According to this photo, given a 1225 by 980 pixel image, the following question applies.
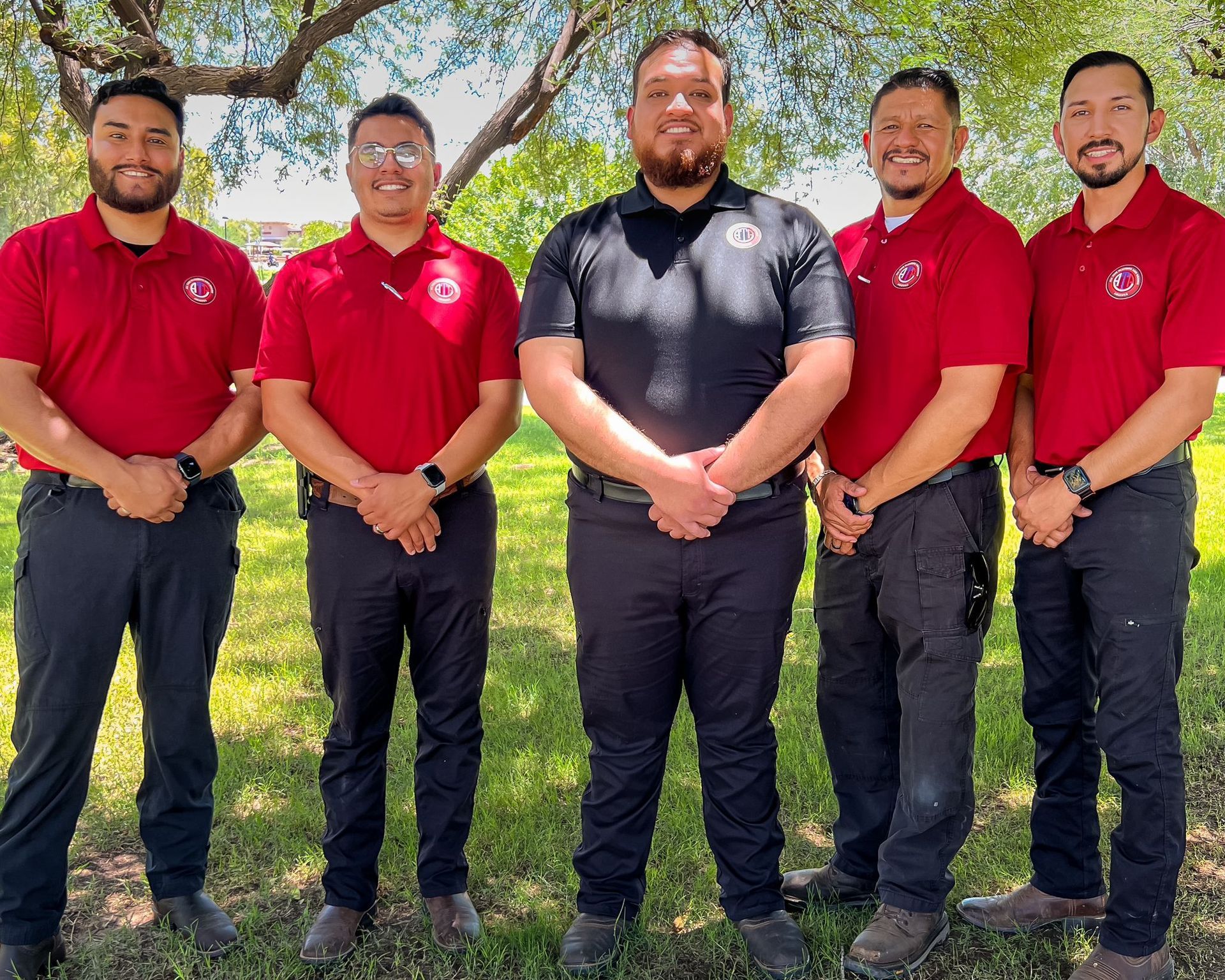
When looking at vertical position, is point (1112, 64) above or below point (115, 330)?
above

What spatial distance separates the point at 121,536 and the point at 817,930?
2441mm

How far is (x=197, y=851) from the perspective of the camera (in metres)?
3.33

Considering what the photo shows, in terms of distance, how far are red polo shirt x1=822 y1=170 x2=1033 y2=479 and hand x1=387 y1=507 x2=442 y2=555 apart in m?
1.27

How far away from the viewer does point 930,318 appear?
308cm

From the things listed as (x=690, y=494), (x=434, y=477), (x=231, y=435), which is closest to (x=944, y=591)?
(x=690, y=494)

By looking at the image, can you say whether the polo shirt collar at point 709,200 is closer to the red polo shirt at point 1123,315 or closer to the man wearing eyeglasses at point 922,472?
the man wearing eyeglasses at point 922,472

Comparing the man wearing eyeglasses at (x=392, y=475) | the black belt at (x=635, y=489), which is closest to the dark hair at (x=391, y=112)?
the man wearing eyeglasses at (x=392, y=475)

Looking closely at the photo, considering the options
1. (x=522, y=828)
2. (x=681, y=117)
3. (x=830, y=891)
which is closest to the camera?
(x=681, y=117)

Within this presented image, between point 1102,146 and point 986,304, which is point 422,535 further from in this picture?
point 1102,146

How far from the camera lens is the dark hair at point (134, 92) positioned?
10.7 feet

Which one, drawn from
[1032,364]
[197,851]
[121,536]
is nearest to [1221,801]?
[1032,364]

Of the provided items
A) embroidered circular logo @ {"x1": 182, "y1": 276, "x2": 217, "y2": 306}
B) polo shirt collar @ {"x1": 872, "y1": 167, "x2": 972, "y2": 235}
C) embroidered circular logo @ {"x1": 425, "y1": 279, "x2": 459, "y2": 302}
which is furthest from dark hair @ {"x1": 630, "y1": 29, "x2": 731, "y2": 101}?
embroidered circular logo @ {"x1": 182, "y1": 276, "x2": 217, "y2": 306}

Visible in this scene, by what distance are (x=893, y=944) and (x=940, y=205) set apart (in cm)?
219

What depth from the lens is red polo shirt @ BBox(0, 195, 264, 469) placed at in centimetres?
311
